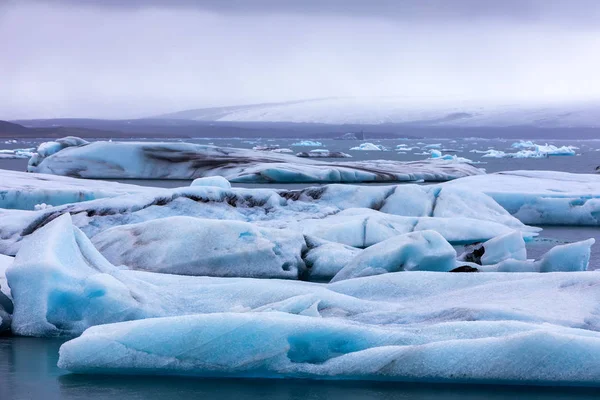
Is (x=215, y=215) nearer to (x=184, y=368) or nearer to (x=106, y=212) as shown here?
(x=106, y=212)

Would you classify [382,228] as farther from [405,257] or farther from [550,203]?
[550,203]

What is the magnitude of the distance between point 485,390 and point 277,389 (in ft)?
2.93

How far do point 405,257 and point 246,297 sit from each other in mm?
1916

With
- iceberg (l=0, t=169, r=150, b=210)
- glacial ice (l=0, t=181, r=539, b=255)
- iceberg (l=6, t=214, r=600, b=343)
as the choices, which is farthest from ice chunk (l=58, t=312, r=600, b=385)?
iceberg (l=0, t=169, r=150, b=210)

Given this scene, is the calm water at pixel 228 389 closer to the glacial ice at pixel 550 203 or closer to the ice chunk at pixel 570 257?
the ice chunk at pixel 570 257

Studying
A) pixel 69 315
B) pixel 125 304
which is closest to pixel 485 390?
pixel 125 304

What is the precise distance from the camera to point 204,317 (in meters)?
3.96

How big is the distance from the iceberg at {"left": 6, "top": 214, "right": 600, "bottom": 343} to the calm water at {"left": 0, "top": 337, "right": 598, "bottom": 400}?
2.22ft

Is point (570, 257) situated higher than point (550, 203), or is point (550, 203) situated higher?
point (570, 257)

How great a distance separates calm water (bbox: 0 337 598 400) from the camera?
11.8 ft

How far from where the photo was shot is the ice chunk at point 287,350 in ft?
12.3

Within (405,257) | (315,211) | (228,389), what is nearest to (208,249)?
(405,257)

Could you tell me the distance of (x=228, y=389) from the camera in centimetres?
373

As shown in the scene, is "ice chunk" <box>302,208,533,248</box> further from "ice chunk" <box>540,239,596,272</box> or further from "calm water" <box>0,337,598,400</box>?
"calm water" <box>0,337,598,400</box>
